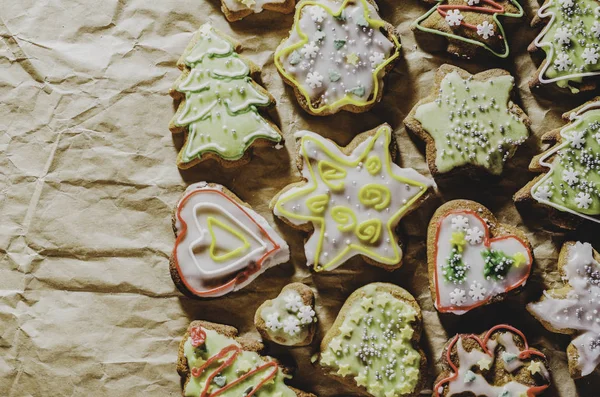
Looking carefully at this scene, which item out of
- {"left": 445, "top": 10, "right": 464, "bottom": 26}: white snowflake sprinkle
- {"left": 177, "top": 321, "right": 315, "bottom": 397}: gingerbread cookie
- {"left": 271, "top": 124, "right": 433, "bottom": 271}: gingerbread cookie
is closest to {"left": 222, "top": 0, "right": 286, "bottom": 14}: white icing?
{"left": 271, "top": 124, "right": 433, "bottom": 271}: gingerbread cookie

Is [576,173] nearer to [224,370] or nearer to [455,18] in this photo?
[455,18]

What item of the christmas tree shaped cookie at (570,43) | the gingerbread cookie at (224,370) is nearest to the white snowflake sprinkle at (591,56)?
the christmas tree shaped cookie at (570,43)

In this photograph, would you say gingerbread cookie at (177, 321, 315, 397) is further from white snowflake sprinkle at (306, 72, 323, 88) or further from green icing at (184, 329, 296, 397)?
white snowflake sprinkle at (306, 72, 323, 88)

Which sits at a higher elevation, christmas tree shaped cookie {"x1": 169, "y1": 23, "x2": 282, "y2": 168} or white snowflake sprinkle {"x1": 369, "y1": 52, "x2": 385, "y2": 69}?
white snowflake sprinkle {"x1": 369, "y1": 52, "x2": 385, "y2": 69}

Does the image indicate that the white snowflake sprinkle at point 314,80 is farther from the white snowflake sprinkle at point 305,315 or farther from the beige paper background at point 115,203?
the white snowflake sprinkle at point 305,315

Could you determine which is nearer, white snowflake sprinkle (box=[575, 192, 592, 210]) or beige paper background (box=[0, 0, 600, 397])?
white snowflake sprinkle (box=[575, 192, 592, 210])

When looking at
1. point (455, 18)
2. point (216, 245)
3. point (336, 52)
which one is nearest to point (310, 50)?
point (336, 52)

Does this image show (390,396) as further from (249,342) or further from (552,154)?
(552,154)

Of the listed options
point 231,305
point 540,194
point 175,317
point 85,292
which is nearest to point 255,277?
point 231,305
